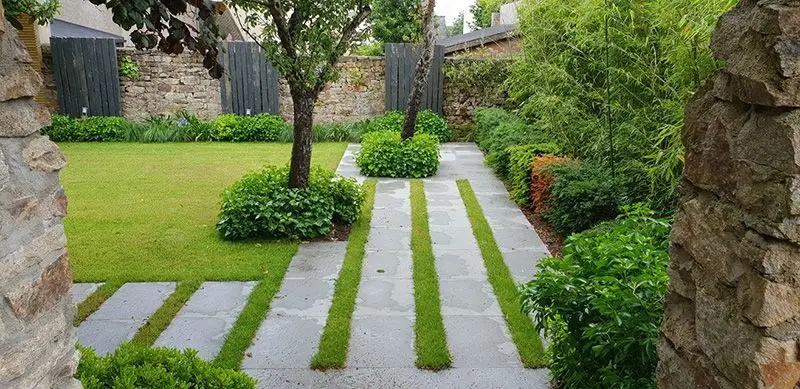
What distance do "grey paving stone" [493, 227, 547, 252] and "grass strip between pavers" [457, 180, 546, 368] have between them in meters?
0.07

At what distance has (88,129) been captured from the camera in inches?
436

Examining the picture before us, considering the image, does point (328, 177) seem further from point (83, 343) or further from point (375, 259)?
point (83, 343)

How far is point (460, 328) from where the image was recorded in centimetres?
347

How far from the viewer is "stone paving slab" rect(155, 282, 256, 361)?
10.7 ft

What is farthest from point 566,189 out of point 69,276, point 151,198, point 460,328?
point 151,198

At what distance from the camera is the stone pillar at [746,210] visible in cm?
120

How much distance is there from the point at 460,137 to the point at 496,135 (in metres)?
3.42

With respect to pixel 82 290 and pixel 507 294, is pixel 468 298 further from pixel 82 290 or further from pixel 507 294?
pixel 82 290

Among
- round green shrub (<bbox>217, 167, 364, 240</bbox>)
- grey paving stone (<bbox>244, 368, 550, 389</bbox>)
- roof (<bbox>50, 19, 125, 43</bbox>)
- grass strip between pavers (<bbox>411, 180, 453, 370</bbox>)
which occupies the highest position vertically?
roof (<bbox>50, 19, 125, 43</bbox>)

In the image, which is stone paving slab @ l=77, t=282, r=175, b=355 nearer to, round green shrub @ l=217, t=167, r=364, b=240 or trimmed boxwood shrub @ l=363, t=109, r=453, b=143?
round green shrub @ l=217, t=167, r=364, b=240

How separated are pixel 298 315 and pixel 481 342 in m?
1.18

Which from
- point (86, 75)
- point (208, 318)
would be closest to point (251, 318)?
point (208, 318)

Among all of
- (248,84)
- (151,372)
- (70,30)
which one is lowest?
(151,372)

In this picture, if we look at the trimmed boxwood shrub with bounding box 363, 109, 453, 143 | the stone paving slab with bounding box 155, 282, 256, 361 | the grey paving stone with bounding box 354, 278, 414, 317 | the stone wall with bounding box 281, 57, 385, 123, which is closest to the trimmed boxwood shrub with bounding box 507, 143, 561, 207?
the grey paving stone with bounding box 354, 278, 414, 317
